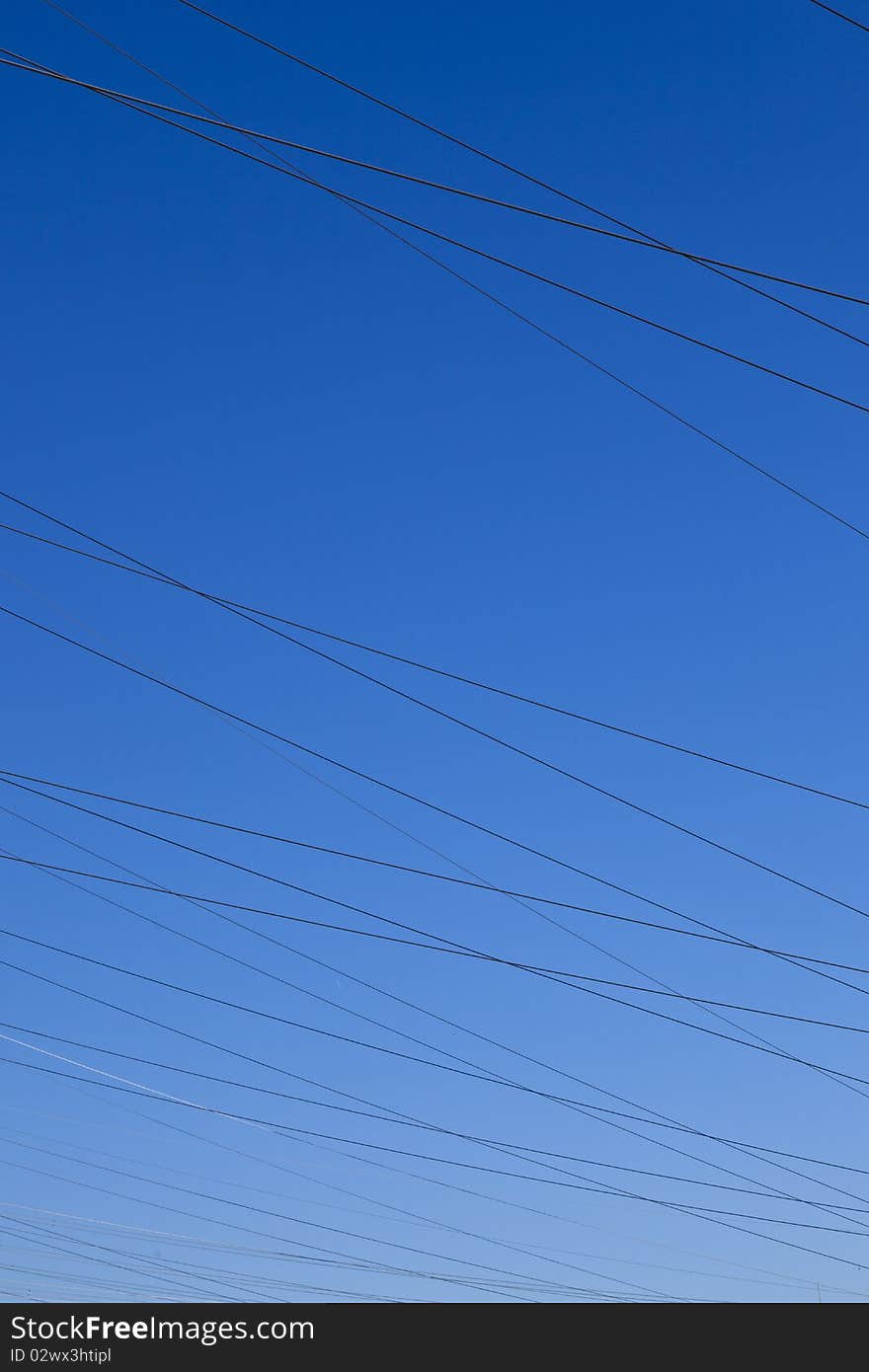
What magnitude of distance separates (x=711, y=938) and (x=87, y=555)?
12859 millimetres

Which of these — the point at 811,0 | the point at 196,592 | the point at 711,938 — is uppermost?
the point at 811,0
